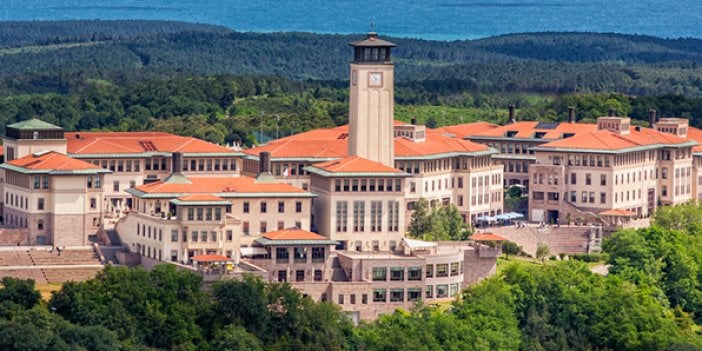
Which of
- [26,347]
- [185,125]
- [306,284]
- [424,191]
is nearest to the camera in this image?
[26,347]

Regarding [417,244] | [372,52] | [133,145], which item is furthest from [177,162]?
Result: [417,244]

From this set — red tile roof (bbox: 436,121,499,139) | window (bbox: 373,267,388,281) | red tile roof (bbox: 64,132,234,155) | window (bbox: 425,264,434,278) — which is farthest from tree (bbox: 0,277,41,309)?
red tile roof (bbox: 436,121,499,139)

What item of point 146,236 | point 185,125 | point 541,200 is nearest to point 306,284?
point 146,236

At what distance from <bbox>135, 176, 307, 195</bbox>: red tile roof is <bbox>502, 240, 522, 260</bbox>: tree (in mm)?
14071

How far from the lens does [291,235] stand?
5384 inches

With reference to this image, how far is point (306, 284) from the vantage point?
13388 cm

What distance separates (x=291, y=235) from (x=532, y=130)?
45.2m

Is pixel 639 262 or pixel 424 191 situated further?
pixel 424 191

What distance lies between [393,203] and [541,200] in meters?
25.5

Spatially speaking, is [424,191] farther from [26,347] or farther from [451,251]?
[26,347]

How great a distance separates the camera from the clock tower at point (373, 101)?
151000 millimetres

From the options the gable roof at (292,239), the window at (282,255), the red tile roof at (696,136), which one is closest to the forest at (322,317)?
the window at (282,255)

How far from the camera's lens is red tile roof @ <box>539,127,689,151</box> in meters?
169

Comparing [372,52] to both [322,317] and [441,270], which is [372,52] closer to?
[441,270]
